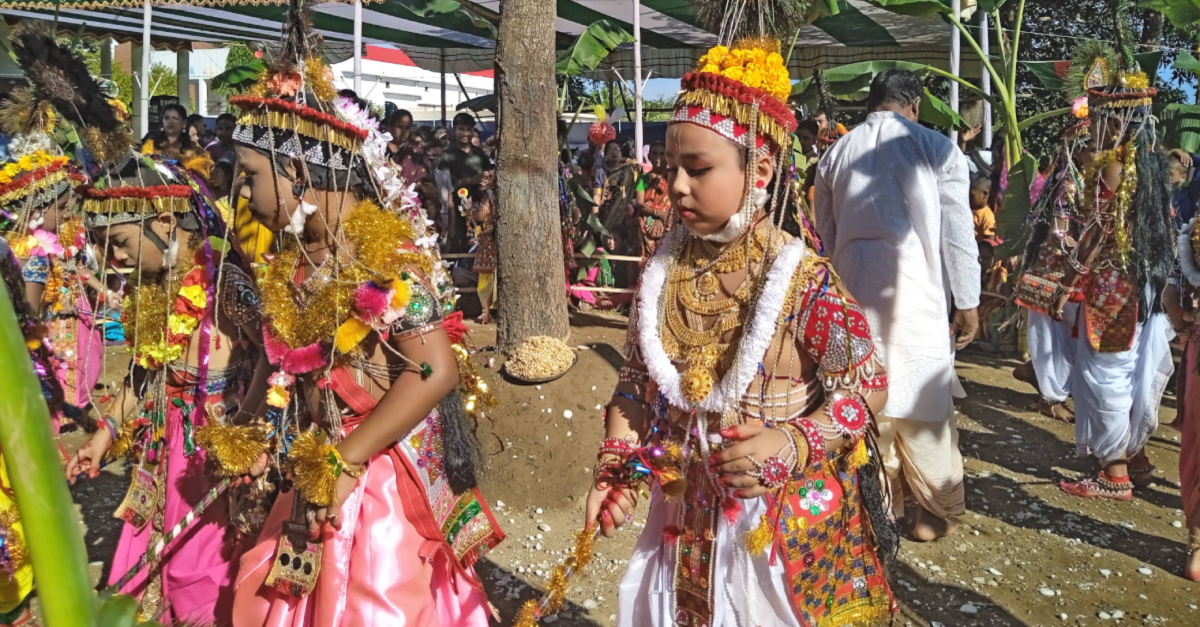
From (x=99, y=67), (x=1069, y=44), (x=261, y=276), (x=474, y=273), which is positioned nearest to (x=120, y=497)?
(x=261, y=276)

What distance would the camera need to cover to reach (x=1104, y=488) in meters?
6.08

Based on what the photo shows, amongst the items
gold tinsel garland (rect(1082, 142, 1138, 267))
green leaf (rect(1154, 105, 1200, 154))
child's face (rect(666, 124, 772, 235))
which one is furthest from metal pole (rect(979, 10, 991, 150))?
child's face (rect(666, 124, 772, 235))

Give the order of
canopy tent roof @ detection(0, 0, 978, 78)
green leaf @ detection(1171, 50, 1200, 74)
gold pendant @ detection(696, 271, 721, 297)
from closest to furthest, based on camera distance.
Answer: gold pendant @ detection(696, 271, 721, 297)
green leaf @ detection(1171, 50, 1200, 74)
canopy tent roof @ detection(0, 0, 978, 78)

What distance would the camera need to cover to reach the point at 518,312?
242 inches

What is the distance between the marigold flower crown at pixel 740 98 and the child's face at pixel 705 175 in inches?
1.2

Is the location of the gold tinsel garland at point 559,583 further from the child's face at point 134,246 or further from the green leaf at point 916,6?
the green leaf at point 916,6

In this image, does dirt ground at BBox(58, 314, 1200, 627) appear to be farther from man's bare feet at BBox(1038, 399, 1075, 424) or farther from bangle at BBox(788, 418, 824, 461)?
bangle at BBox(788, 418, 824, 461)

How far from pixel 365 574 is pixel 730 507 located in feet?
3.45

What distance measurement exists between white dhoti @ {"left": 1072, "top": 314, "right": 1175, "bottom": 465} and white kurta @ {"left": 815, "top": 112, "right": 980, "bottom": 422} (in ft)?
6.20

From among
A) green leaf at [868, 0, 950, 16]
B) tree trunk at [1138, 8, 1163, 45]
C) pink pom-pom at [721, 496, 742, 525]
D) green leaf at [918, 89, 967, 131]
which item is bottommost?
pink pom-pom at [721, 496, 742, 525]

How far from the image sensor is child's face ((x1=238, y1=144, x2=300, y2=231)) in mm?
2832

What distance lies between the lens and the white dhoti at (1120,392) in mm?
6086

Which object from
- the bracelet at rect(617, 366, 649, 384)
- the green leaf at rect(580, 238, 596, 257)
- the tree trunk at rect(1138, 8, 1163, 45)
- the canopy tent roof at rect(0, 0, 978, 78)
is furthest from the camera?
the canopy tent roof at rect(0, 0, 978, 78)

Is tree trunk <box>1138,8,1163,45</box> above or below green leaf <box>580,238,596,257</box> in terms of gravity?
above
